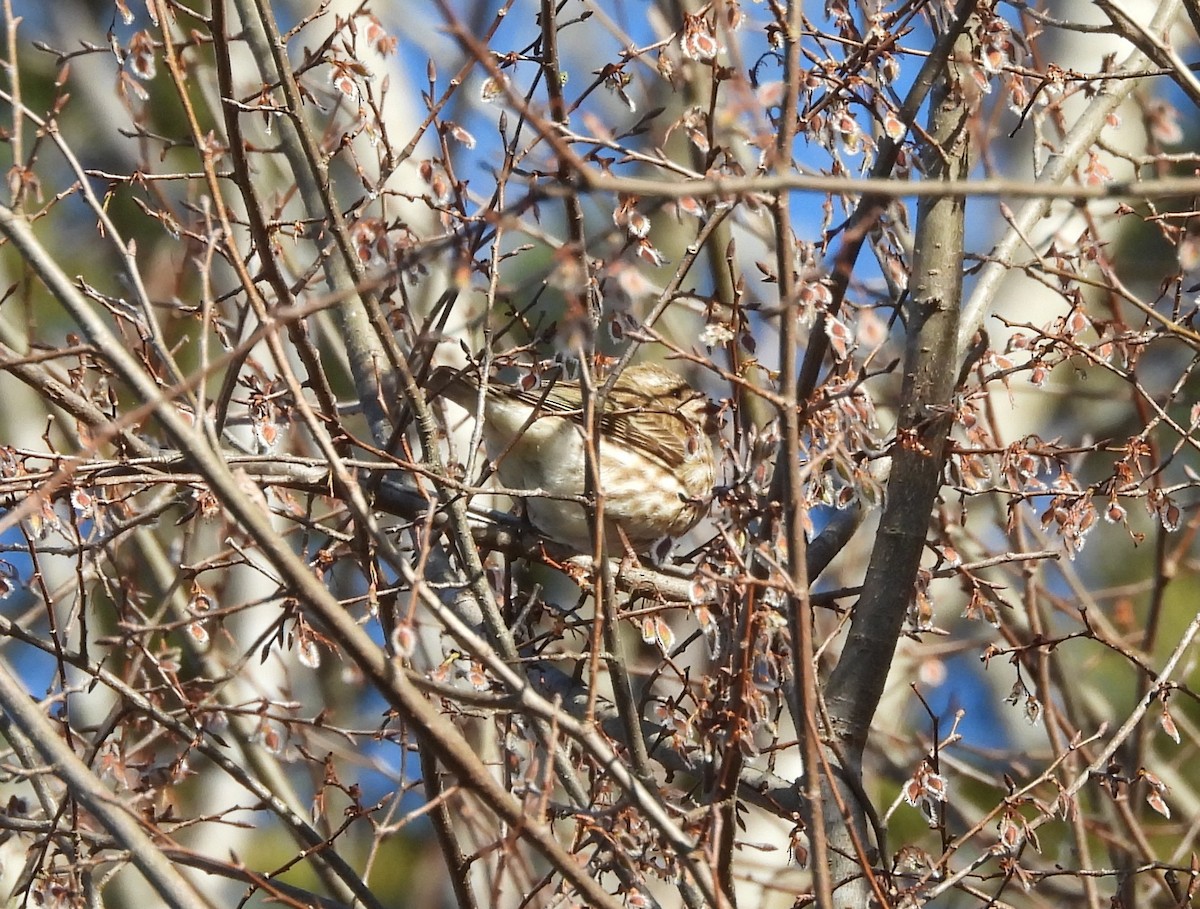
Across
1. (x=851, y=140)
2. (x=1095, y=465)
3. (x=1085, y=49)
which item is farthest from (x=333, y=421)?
(x=1095, y=465)

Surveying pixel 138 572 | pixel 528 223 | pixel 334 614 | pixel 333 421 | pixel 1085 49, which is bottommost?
pixel 334 614

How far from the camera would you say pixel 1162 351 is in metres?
10.4

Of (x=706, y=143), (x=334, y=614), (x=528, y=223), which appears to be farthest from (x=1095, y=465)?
(x=334, y=614)

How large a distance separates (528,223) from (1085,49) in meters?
4.16

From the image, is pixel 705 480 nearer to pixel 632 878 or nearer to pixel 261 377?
pixel 261 377

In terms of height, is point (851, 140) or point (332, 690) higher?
point (332, 690)

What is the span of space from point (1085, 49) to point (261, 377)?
538 cm

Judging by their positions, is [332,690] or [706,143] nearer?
[706,143]

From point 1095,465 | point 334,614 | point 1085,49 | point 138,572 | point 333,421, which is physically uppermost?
point 1085,49

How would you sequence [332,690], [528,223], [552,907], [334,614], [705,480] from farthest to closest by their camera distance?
[332,690]
[705,480]
[528,223]
[552,907]
[334,614]

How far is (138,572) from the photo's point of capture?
631 cm

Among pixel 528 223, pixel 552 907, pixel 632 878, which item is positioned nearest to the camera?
pixel 632 878

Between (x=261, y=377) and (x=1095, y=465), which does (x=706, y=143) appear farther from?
(x=1095, y=465)

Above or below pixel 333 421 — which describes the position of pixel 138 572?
above
